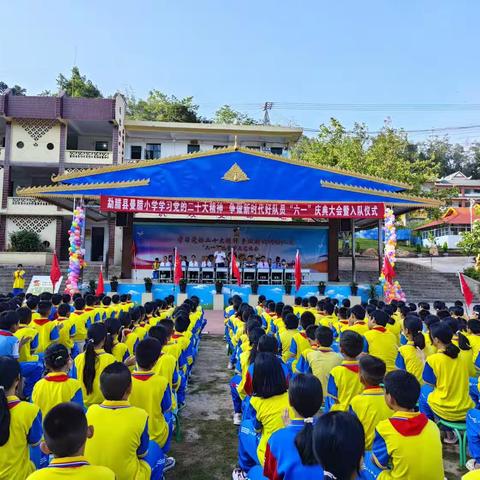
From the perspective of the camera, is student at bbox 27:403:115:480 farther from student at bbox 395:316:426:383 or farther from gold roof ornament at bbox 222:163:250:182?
gold roof ornament at bbox 222:163:250:182

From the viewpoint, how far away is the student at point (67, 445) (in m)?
1.67

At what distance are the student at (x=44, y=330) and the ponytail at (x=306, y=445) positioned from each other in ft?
13.7

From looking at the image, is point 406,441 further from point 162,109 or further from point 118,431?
point 162,109

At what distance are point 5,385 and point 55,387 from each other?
575 mm

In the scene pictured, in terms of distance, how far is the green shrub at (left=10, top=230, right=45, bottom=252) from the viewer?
18.7m

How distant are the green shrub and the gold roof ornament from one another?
10333mm

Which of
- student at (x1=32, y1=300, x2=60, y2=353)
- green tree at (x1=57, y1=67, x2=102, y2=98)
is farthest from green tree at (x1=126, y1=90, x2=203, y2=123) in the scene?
student at (x1=32, y1=300, x2=60, y2=353)

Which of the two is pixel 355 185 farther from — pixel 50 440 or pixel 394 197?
pixel 50 440

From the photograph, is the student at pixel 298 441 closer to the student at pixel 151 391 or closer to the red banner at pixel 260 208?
the student at pixel 151 391

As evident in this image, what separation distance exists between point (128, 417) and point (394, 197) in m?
13.0

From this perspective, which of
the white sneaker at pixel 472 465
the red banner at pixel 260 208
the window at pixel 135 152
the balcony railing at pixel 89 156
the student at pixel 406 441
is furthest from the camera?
the window at pixel 135 152

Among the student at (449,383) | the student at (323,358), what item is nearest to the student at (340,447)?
the student at (323,358)

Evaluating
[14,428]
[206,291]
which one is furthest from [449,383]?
[206,291]

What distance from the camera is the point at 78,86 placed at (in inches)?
1175
